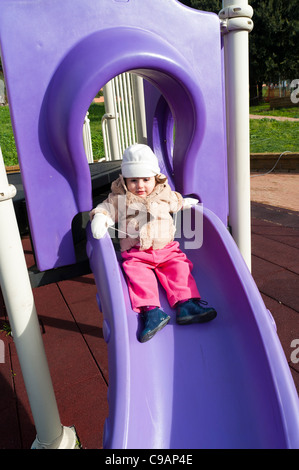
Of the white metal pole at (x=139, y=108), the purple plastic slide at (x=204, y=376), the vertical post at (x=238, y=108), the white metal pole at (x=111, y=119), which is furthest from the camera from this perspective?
the white metal pole at (x=111, y=119)

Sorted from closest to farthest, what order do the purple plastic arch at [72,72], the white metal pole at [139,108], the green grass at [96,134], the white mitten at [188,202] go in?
the purple plastic arch at [72,72], the white mitten at [188,202], the white metal pole at [139,108], the green grass at [96,134]

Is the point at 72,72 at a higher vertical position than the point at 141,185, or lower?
higher

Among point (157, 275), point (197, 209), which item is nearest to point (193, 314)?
point (157, 275)

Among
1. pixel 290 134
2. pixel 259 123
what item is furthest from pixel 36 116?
pixel 259 123

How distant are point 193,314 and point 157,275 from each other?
31 cm

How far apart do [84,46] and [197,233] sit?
1064 millimetres

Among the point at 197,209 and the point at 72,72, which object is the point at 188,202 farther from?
the point at 72,72

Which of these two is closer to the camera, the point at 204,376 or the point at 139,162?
the point at 204,376

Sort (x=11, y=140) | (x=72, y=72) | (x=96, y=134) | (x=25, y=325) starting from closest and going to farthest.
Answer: (x=25, y=325) < (x=72, y=72) < (x=11, y=140) < (x=96, y=134)

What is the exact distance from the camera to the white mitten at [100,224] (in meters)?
1.78

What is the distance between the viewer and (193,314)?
1739 mm

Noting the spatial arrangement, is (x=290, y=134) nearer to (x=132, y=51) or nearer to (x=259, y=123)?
(x=259, y=123)

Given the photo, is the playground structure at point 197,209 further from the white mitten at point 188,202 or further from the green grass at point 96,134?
the green grass at point 96,134

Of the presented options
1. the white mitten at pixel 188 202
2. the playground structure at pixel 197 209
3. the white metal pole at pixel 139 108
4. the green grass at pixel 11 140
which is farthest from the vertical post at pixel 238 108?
the green grass at pixel 11 140
